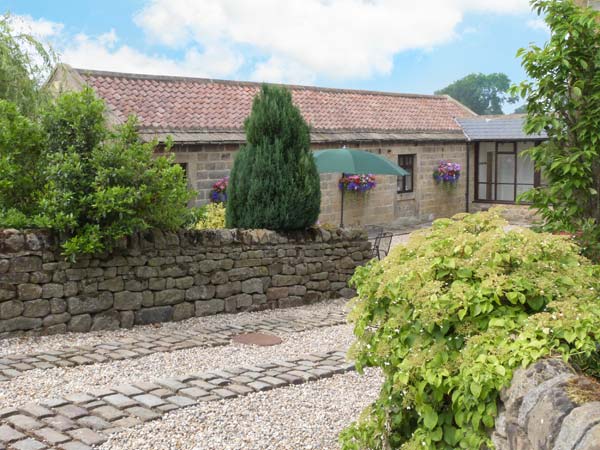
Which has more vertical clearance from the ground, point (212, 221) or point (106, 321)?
point (212, 221)

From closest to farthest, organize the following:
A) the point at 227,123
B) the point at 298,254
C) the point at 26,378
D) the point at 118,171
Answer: the point at 26,378
the point at 118,171
the point at 298,254
the point at 227,123

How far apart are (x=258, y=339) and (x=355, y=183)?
462 inches

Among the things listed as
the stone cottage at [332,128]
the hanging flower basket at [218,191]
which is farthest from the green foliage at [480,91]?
the hanging flower basket at [218,191]

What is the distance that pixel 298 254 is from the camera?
10.6 meters

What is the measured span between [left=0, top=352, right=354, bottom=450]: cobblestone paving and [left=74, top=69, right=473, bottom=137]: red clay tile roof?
8114 mm

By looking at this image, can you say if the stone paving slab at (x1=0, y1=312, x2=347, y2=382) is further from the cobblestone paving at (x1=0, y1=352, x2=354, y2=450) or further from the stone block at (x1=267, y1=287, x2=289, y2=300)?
the cobblestone paving at (x1=0, y1=352, x2=354, y2=450)

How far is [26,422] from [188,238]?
436cm

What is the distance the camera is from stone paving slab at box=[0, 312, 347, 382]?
6.92 meters

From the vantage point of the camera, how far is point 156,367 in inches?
269

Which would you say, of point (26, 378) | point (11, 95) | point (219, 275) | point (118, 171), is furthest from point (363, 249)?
point (11, 95)

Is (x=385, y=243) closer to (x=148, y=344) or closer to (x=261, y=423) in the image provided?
(x=148, y=344)

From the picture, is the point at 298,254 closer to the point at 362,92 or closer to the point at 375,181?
the point at 375,181

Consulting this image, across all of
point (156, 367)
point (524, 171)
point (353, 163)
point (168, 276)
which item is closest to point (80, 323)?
point (168, 276)

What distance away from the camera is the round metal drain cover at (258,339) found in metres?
8.01
